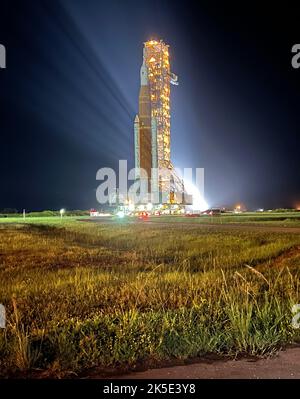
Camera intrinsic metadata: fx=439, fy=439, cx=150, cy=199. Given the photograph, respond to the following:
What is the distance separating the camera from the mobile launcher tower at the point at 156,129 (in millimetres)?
98062

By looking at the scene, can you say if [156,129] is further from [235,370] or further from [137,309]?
[235,370]

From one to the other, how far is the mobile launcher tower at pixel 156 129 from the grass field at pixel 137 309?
7989 cm

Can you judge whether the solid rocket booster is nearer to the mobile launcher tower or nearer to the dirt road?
the mobile launcher tower

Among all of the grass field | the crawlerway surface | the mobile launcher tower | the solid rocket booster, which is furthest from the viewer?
the solid rocket booster

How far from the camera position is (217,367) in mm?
6004

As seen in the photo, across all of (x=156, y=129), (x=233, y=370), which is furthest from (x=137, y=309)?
(x=156, y=129)

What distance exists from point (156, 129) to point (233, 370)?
318 feet

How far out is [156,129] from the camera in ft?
331

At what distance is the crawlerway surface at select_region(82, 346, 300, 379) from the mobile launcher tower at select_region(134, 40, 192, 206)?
91083 mm

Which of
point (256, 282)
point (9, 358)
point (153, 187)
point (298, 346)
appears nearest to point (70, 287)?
point (256, 282)

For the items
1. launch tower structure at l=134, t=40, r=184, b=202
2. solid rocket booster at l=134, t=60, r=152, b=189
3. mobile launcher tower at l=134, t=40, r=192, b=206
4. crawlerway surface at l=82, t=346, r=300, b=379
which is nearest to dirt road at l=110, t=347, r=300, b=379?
crawlerway surface at l=82, t=346, r=300, b=379

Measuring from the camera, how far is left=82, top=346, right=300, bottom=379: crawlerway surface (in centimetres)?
564

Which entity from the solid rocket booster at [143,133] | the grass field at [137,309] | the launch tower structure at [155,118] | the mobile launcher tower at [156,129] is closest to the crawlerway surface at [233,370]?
the grass field at [137,309]
